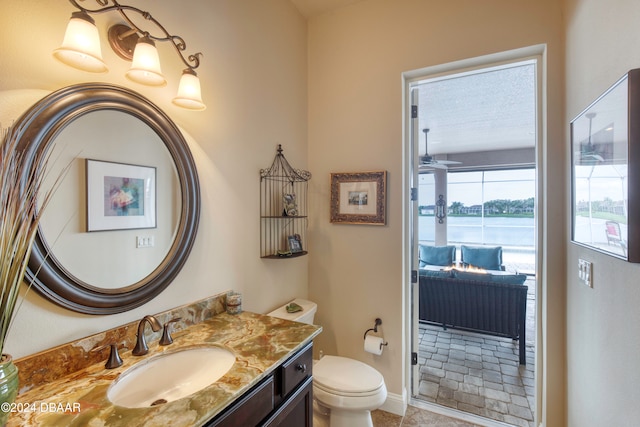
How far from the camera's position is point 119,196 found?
1181mm

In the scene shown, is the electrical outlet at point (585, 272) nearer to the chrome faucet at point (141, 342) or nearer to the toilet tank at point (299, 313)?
the toilet tank at point (299, 313)

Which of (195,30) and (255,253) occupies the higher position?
(195,30)

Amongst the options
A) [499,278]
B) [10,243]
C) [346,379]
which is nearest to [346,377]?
[346,379]

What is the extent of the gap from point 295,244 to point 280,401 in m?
1.12

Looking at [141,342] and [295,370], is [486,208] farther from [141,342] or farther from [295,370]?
[141,342]

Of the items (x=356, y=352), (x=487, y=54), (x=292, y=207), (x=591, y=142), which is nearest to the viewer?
(x=591, y=142)

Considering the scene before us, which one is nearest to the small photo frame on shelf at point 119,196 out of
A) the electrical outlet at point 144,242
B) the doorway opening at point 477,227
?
the electrical outlet at point 144,242

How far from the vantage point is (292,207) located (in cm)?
208

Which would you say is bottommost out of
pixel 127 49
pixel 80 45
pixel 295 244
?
pixel 295 244

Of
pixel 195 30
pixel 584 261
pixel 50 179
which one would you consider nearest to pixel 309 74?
pixel 195 30

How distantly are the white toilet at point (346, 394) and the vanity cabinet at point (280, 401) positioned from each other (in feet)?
1.06

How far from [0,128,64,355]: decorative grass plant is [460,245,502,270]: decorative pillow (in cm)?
577

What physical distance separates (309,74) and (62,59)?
1.79 m

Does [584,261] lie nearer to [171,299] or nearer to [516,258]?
[171,299]
